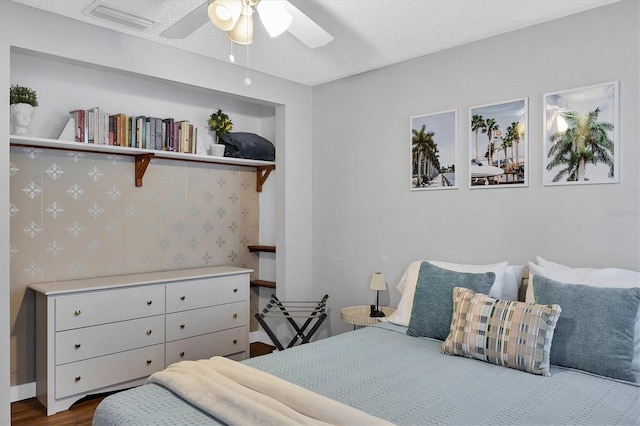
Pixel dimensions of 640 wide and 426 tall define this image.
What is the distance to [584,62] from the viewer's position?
2.65 meters

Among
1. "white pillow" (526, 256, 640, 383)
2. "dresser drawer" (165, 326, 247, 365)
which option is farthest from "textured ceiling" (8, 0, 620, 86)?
"dresser drawer" (165, 326, 247, 365)

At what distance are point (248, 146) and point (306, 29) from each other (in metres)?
1.90

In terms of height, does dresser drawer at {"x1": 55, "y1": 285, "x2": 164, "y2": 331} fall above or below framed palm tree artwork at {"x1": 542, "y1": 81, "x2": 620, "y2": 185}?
below

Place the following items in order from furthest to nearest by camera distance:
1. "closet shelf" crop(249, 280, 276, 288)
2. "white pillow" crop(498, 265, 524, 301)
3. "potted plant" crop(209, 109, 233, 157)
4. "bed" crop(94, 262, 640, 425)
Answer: "closet shelf" crop(249, 280, 276, 288)
"potted plant" crop(209, 109, 233, 157)
"white pillow" crop(498, 265, 524, 301)
"bed" crop(94, 262, 640, 425)

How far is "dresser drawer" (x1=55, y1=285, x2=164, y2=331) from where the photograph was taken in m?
2.97

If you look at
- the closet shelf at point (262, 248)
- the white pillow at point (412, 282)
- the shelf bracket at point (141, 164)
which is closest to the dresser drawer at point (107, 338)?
the shelf bracket at point (141, 164)

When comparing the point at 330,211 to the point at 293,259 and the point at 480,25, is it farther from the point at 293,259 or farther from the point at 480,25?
the point at 480,25

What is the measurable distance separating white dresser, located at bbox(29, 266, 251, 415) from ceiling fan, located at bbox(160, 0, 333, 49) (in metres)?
1.80

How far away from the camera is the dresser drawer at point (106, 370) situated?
2979mm

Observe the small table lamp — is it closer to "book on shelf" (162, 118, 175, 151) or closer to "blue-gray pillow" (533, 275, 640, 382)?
"blue-gray pillow" (533, 275, 640, 382)

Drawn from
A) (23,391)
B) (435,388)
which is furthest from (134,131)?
(435,388)

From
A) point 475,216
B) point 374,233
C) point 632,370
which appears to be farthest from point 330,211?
point 632,370

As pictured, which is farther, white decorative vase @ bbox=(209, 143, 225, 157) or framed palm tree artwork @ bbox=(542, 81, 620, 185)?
white decorative vase @ bbox=(209, 143, 225, 157)

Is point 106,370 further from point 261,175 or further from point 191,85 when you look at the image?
point 261,175
